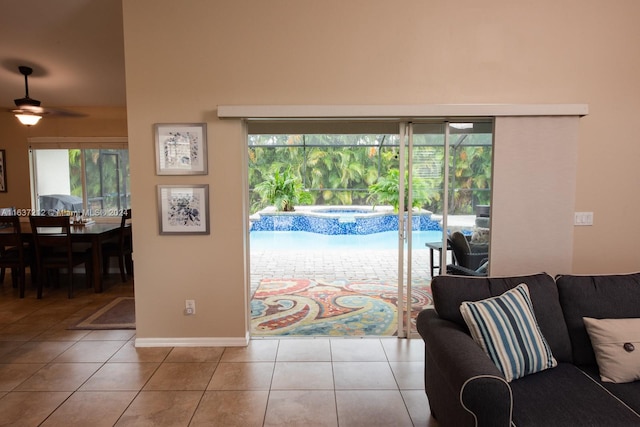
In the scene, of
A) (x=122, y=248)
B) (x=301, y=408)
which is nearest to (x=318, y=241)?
(x=122, y=248)

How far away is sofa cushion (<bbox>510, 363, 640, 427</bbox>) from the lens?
5.05ft

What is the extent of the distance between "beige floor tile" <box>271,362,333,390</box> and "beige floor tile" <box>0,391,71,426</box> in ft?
4.51

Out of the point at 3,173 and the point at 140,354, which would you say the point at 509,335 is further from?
the point at 3,173

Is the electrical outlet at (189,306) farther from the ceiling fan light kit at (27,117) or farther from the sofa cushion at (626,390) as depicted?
the ceiling fan light kit at (27,117)

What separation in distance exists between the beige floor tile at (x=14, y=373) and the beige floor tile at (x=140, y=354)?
52 centimetres

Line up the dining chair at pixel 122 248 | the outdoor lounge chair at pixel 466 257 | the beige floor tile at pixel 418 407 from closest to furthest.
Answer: the beige floor tile at pixel 418 407, the outdoor lounge chair at pixel 466 257, the dining chair at pixel 122 248

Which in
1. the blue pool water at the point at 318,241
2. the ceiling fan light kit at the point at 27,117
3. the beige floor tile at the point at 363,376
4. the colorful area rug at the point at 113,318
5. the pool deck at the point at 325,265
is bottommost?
the beige floor tile at the point at 363,376

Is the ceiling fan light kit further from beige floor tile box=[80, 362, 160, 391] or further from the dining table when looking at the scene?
beige floor tile box=[80, 362, 160, 391]

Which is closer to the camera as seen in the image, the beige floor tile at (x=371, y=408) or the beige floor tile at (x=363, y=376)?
the beige floor tile at (x=371, y=408)

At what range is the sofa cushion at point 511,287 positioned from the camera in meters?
2.07

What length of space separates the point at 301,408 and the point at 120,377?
137cm

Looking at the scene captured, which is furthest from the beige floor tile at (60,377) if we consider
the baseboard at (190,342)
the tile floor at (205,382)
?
the baseboard at (190,342)

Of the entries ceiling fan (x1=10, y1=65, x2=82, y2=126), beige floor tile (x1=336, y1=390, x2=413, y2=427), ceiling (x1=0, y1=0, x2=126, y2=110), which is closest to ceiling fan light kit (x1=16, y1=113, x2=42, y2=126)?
ceiling fan (x1=10, y1=65, x2=82, y2=126)

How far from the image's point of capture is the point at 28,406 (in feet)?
7.75
